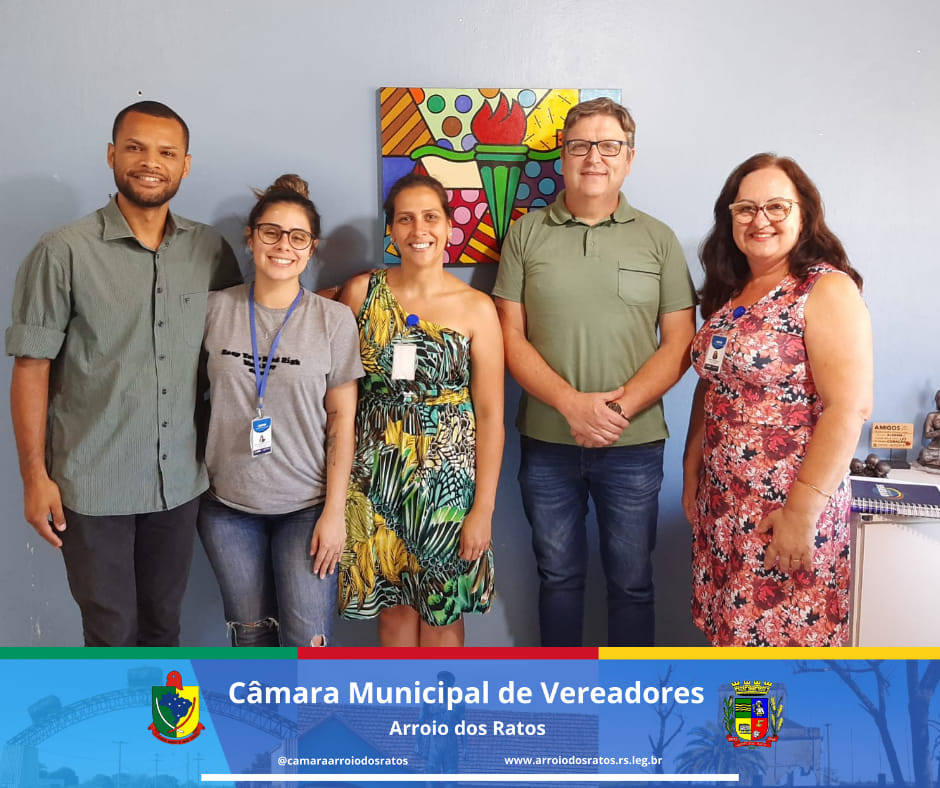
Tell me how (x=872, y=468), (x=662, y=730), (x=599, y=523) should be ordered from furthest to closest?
(x=872, y=468), (x=599, y=523), (x=662, y=730)

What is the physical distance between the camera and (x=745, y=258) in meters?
2.13

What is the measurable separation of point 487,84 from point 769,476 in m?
1.48

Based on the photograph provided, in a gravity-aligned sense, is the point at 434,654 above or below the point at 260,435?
below

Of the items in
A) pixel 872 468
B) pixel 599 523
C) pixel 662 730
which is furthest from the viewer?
pixel 872 468

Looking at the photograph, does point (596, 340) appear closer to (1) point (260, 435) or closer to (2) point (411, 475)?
(2) point (411, 475)

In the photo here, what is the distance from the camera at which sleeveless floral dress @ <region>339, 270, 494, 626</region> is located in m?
2.09

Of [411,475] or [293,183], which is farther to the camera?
[293,183]

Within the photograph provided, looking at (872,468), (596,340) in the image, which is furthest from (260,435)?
(872,468)

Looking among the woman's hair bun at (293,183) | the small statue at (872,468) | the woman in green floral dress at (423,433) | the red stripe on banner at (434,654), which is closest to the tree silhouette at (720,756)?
the red stripe on banner at (434,654)

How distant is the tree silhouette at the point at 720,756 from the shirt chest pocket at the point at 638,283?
115 cm

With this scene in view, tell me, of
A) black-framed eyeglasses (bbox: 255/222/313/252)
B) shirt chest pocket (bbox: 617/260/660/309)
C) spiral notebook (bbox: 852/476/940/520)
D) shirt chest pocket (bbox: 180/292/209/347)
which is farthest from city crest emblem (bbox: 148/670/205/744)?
spiral notebook (bbox: 852/476/940/520)

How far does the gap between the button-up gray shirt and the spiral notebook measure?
74.8 inches

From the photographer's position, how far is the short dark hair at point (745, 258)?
1944mm

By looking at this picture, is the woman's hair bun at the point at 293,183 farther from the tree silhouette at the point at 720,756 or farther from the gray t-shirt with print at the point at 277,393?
the tree silhouette at the point at 720,756
